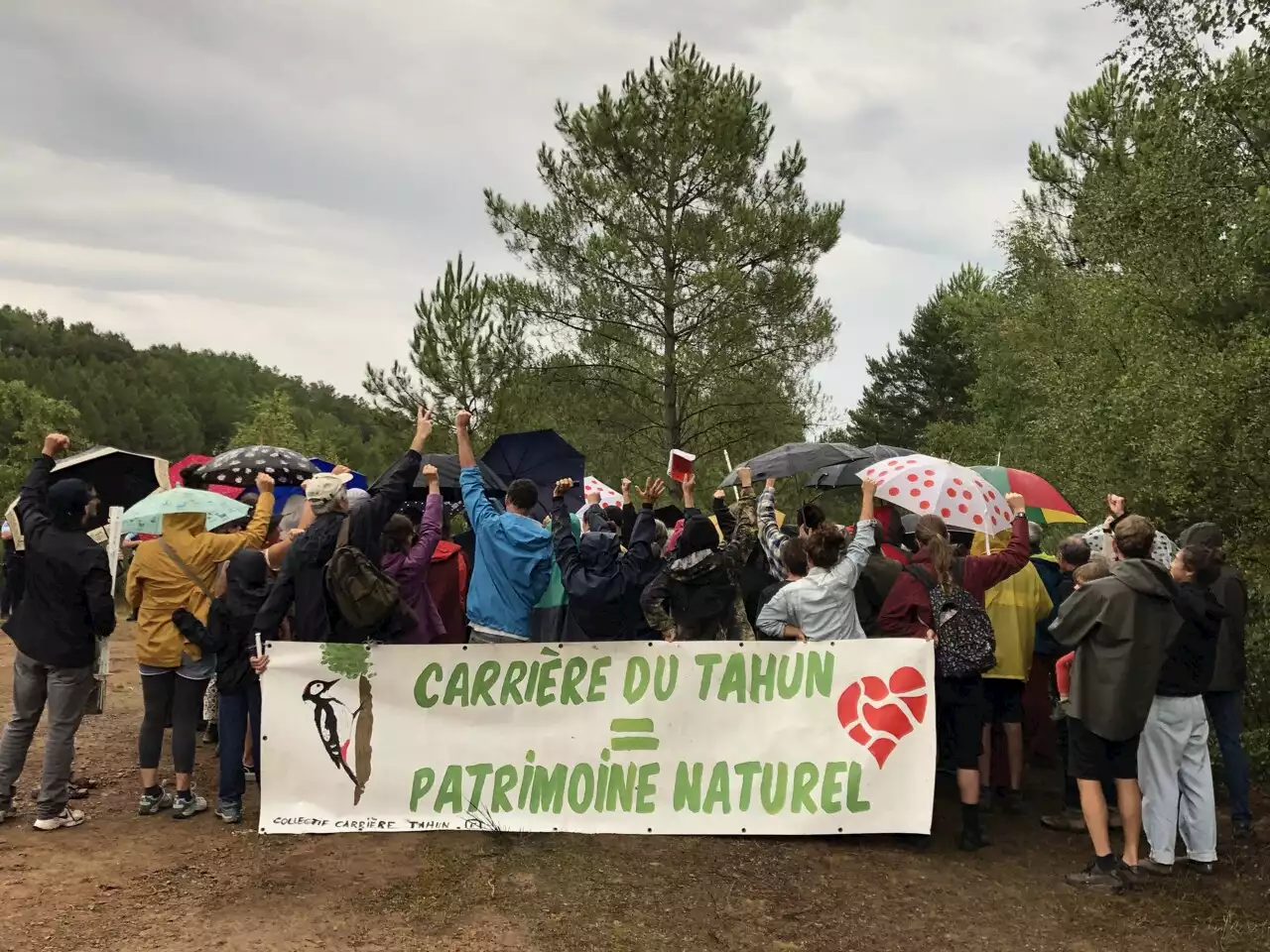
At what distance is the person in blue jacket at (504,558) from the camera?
558 cm

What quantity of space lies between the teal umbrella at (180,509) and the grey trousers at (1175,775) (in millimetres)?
5450

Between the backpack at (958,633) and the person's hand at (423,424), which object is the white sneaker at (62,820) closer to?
the person's hand at (423,424)

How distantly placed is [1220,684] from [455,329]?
18854 mm

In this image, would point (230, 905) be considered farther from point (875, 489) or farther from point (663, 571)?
point (875, 489)

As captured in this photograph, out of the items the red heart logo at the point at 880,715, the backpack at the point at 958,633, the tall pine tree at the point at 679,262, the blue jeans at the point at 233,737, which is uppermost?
the tall pine tree at the point at 679,262

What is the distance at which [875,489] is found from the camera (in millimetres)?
5883

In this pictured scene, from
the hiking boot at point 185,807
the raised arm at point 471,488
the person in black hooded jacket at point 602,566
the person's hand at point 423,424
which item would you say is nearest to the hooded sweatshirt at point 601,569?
the person in black hooded jacket at point 602,566

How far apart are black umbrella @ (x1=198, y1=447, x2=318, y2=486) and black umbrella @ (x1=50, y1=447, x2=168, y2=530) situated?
46.3 inches

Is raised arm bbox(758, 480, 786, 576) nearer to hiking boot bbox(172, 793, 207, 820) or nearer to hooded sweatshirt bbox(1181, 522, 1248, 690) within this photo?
hooded sweatshirt bbox(1181, 522, 1248, 690)

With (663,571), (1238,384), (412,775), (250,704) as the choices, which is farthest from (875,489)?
(1238,384)

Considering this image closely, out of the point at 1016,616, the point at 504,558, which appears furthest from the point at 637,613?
the point at 1016,616

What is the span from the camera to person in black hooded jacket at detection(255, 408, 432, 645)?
16.9 ft

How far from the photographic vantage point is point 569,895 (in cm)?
451

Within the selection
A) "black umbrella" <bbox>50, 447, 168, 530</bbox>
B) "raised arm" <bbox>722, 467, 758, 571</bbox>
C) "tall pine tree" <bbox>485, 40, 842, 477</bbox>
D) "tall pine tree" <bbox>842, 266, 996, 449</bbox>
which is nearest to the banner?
"raised arm" <bbox>722, 467, 758, 571</bbox>
